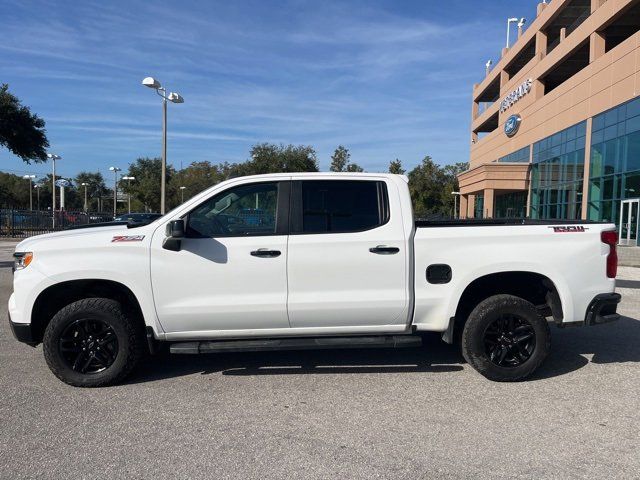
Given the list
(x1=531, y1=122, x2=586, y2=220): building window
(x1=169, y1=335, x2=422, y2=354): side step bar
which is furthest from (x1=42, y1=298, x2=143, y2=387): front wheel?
(x1=531, y1=122, x2=586, y2=220): building window

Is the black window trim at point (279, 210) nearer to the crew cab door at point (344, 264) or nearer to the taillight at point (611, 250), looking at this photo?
the crew cab door at point (344, 264)

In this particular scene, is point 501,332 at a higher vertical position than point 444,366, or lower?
higher

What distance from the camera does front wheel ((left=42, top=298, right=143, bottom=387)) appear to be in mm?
4586

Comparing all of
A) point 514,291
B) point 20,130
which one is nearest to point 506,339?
point 514,291

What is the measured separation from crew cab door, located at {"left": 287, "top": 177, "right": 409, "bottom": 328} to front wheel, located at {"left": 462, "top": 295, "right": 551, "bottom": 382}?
2.32ft

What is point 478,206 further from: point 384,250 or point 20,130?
point 384,250

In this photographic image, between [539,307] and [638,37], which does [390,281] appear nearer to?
[539,307]

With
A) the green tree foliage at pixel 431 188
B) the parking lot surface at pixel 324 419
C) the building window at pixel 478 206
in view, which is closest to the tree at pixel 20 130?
the parking lot surface at pixel 324 419

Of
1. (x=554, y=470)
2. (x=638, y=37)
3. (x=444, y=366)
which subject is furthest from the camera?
(x=638, y=37)

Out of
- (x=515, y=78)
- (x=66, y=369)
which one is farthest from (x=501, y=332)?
(x=515, y=78)

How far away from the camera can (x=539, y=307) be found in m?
5.24

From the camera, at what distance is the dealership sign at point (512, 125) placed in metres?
40.9

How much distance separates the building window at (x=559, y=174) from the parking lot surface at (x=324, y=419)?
27.8 m

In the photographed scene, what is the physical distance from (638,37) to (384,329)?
2558cm
